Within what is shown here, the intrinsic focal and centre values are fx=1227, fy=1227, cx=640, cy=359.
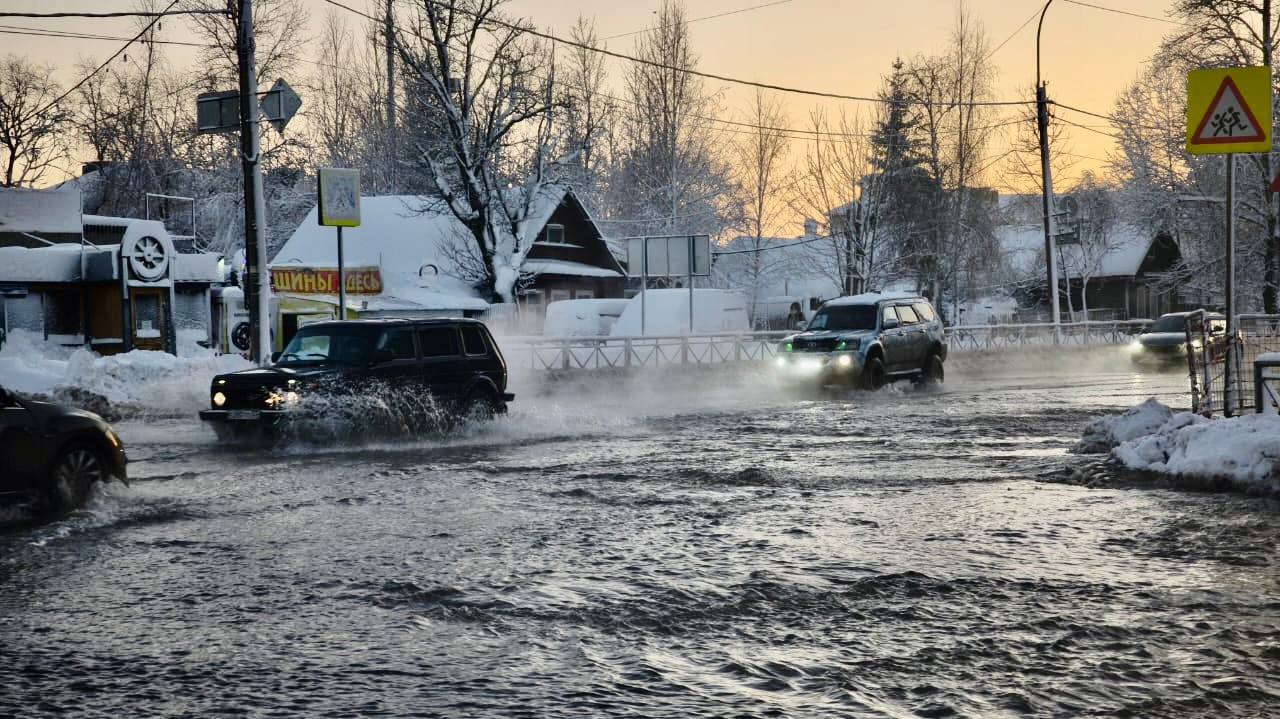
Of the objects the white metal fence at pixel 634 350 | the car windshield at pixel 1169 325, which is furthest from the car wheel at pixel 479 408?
the car windshield at pixel 1169 325

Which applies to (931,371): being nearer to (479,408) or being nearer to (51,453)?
(479,408)

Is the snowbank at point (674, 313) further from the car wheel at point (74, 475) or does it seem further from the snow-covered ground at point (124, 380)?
the car wheel at point (74, 475)

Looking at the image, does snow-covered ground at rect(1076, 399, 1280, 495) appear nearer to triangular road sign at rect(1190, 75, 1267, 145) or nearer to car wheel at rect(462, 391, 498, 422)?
triangular road sign at rect(1190, 75, 1267, 145)

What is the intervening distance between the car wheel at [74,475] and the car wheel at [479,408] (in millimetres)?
6699

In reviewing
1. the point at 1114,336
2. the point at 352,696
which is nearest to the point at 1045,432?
the point at 352,696

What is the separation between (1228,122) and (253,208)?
1620cm

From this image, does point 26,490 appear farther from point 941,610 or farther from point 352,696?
point 941,610

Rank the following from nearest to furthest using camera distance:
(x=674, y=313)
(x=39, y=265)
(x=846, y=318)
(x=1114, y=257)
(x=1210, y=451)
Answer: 1. (x=1210, y=451)
2. (x=846, y=318)
3. (x=39, y=265)
4. (x=674, y=313)
5. (x=1114, y=257)

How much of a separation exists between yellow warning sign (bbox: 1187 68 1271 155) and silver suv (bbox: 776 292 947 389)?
43.0 feet

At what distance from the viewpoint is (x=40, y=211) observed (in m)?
35.5

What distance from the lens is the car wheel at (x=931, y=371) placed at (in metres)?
27.2

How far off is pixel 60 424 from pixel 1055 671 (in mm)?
8310

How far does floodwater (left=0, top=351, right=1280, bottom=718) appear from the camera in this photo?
5.25m

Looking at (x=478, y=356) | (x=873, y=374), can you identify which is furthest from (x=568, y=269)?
(x=478, y=356)
